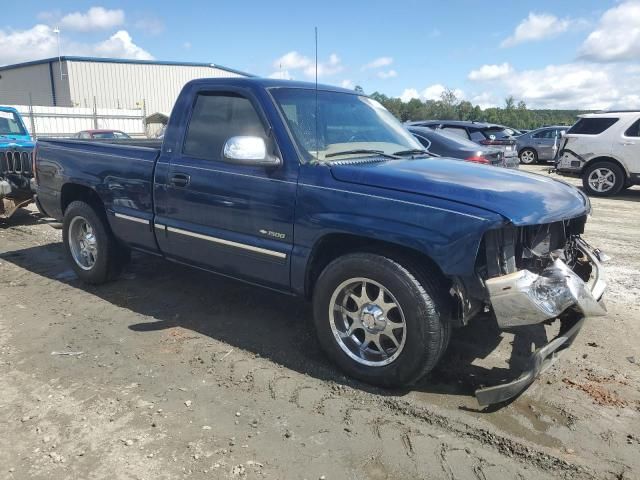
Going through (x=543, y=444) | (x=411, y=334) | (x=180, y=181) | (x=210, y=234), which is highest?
(x=180, y=181)

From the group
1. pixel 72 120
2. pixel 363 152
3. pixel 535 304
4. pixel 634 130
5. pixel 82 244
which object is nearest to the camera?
pixel 535 304

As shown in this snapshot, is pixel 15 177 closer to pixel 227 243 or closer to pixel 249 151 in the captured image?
pixel 227 243

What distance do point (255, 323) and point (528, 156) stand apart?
20197 millimetres

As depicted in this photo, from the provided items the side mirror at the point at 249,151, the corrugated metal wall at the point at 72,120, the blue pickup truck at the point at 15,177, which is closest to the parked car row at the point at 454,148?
the side mirror at the point at 249,151

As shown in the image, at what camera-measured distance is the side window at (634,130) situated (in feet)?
37.6

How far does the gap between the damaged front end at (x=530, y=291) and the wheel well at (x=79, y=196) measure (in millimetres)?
3910

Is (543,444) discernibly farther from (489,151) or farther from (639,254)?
(489,151)

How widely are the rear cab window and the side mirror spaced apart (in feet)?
35.5

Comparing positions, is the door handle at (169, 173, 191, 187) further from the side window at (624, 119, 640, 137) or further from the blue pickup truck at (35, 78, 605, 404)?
the side window at (624, 119, 640, 137)

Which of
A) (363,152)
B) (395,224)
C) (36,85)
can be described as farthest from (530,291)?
(36,85)

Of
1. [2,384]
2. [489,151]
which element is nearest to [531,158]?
[489,151]

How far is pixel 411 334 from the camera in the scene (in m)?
3.16

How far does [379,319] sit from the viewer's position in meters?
3.33

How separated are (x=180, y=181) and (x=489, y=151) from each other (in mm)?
6670
